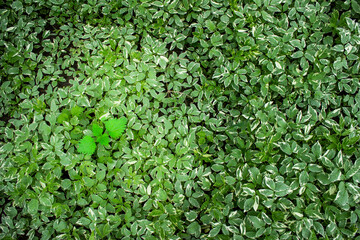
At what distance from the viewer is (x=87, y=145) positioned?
7.38 ft

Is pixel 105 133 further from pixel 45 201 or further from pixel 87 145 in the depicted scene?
pixel 45 201

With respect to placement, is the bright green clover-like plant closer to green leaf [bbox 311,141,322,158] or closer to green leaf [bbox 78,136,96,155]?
green leaf [bbox 78,136,96,155]

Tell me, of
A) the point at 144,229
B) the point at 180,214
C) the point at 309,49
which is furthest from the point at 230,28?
the point at 144,229

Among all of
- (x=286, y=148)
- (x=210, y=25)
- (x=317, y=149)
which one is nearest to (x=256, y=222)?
(x=286, y=148)

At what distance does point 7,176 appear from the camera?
223 centimetres

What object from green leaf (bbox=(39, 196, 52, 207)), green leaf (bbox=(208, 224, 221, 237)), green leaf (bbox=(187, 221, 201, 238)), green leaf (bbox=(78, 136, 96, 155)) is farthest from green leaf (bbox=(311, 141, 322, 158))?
green leaf (bbox=(39, 196, 52, 207))

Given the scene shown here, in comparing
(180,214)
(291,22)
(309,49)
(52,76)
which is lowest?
(180,214)

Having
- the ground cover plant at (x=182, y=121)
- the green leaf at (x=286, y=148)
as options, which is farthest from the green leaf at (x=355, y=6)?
the green leaf at (x=286, y=148)

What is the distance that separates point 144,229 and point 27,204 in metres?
1.04

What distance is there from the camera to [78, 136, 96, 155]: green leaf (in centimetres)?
224

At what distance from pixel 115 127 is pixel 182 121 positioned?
611 millimetres

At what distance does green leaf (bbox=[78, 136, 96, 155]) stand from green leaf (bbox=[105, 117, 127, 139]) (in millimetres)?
176

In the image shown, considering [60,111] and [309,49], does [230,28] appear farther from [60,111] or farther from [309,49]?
[60,111]

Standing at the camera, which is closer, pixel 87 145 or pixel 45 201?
pixel 45 201
